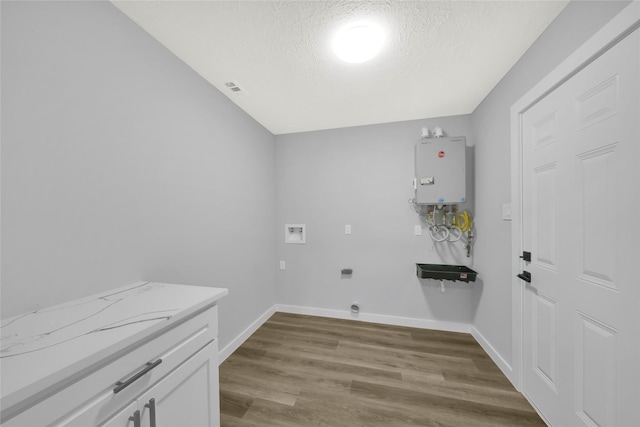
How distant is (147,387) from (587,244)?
1998 millimetres

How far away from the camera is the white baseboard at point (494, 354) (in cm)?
167

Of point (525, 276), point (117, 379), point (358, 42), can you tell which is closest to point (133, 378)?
point (117, 379)

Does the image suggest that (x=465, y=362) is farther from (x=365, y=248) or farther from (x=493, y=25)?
(x=493, y=25)

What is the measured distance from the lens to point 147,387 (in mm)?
765

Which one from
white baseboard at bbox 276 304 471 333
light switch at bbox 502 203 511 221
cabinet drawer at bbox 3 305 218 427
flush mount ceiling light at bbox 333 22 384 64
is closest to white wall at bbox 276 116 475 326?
white baseboard at bbox 276 304 471 333

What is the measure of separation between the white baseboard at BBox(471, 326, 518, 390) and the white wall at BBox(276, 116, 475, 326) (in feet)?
0.63

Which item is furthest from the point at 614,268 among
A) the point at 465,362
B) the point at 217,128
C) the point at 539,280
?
the point at 217,128

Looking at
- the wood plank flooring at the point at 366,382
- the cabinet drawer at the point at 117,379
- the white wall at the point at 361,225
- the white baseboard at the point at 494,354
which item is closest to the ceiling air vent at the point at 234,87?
the white wall at the point at 361,225

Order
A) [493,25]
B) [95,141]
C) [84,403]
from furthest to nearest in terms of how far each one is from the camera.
Answer: [493,25]
[95,141]
[84,403]

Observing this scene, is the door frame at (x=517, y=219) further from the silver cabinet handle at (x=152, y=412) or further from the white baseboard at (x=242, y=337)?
the white baseboard at (x=242, y=337)

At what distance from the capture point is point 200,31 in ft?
4.35

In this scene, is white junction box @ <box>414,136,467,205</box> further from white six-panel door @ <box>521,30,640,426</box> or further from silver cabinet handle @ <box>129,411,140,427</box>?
silver cabinet handle @ <box>129,411,140,427</box>

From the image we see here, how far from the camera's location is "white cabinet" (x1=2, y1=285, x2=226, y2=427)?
1.78ft

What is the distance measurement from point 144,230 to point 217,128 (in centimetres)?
105
